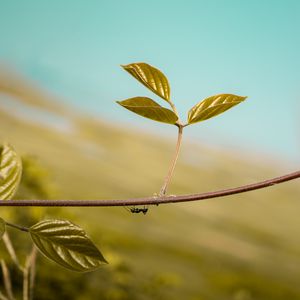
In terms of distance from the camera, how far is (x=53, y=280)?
1.96 meters

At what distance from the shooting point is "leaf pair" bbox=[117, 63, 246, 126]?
0.40 meters

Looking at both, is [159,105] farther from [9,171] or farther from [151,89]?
[9,171]

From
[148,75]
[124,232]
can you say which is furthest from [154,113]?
[124,232]

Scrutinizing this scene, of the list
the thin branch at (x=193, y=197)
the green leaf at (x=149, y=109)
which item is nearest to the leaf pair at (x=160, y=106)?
the green leaf at (x=149, y=109)

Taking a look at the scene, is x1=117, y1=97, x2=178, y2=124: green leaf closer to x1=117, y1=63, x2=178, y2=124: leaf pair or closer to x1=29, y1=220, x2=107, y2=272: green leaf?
x1=117, y1=63, x2=178, y2=124: leaf pair

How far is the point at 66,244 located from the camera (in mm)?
415

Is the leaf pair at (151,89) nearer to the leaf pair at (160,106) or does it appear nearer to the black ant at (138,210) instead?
the leaf pair at (160,106)

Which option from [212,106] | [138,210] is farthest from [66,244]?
[212,106]

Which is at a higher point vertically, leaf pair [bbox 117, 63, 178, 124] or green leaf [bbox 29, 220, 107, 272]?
leaf pair [bbox 117, 63, 178, 124]

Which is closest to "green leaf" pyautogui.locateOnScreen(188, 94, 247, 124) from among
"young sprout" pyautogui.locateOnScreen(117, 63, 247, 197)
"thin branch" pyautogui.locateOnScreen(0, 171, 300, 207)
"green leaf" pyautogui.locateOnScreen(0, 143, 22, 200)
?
"young sprout" pyautogui.locateOnScreen(117, 63, 247, 197)

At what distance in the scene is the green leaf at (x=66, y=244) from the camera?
0.41 metres

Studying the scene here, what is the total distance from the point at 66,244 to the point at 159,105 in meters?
0.16

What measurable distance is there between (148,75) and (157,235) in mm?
8317

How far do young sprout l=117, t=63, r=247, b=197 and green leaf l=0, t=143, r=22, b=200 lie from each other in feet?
0.60
